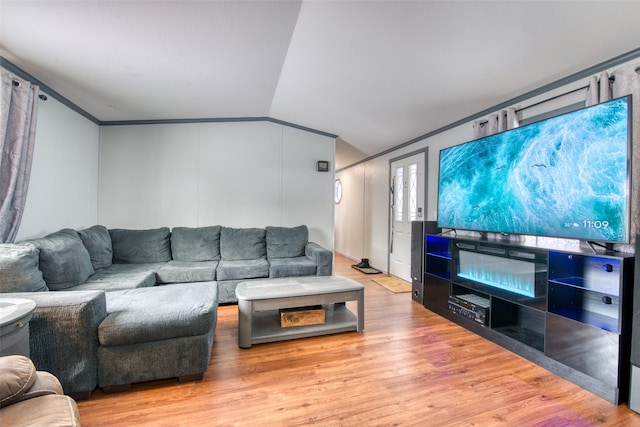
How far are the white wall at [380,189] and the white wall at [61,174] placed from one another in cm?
430

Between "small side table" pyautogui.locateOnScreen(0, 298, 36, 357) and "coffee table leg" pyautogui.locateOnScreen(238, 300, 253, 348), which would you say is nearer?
"small side table" pyautogui.locateOnScreen(0, 298, 36, 357)

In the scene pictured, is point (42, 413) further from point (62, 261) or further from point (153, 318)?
point (62, 261)

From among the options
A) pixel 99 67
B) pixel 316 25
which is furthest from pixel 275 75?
pixel 99 67

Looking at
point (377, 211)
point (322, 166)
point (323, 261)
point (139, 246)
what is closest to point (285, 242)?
point (323, 261)

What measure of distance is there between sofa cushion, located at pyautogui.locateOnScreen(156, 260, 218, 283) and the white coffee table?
33.8 inches

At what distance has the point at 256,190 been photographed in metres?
4.10

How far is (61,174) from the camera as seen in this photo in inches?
116

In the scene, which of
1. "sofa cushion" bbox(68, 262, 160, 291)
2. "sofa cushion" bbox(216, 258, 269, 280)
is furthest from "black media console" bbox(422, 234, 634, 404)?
"sofa cushion" bbox(68, 262, 160, 291)

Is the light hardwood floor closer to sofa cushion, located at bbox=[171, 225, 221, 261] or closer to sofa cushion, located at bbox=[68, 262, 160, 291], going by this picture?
sofa cushion, located at bbox=[68, 262, 160, 291]

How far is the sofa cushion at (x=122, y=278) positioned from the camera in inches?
91.6

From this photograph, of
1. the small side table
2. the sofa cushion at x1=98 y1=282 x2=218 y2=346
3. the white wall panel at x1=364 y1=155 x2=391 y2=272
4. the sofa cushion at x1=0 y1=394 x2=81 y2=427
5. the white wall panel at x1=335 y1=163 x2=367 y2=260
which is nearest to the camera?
the sofa cushion at x1=0 y1=394 x2=81 y2=427

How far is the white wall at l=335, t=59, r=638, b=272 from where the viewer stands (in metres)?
2.33

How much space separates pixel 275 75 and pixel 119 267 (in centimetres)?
275

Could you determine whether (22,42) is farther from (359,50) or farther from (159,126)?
(359,50)
